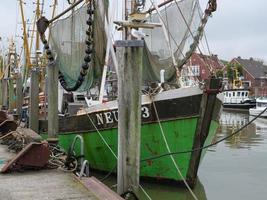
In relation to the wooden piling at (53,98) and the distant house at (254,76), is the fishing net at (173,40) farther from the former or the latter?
the distant house at (254,76)

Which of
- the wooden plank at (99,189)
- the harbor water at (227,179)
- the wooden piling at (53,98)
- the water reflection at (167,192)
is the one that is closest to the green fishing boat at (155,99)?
the water reflection at (167,192)

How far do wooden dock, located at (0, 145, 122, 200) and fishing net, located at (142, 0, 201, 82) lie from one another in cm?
434

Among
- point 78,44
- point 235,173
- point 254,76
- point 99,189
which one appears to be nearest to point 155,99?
point 78,44

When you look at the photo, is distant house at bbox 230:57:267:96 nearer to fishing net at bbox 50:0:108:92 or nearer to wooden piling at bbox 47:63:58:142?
A: fishing net at bbox 50:0:108:92

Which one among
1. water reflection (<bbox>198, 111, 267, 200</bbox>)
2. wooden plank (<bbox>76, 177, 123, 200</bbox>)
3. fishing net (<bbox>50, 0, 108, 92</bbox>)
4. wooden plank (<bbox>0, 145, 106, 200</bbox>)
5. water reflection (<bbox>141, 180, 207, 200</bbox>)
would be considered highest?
fishing net (<bbox>50, 0, 108, 92</bbox>)

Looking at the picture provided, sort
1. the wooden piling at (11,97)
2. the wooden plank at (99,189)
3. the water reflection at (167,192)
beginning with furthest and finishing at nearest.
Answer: the wooden piling at (11,97)
the water reflection at (167,192)
the wooden plank at (99,189)

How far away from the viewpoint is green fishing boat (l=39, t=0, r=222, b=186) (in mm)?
10922

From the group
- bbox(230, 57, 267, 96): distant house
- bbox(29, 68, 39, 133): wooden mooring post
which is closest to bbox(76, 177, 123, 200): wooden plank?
bbox(29, 68, 39, 133): wooden mooring post

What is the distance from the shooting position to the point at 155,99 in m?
11.1

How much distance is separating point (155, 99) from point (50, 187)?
4332mm

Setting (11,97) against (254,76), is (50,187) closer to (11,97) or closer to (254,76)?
(11,97)

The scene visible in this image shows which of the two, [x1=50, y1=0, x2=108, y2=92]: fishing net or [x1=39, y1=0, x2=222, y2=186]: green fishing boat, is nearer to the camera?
[x1=39, y1=0, x2=222, y2=186]: green fishing boat

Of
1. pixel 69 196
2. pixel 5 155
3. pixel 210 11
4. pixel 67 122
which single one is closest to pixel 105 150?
pixel 67 122

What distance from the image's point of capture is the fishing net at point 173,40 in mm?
11984
